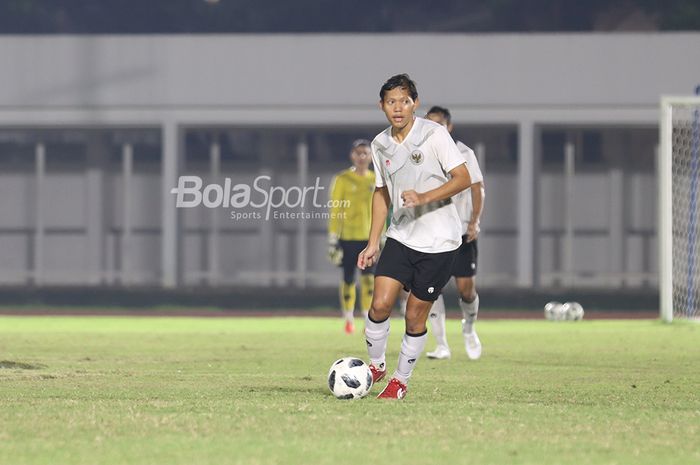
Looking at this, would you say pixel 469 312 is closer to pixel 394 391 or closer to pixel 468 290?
pixel 468 290

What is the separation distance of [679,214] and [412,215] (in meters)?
20.1

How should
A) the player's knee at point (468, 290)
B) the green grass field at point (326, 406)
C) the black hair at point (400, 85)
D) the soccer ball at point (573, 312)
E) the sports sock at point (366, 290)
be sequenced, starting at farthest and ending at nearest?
the soccer ball at point (573, 312) < the sports sock at point (366, 290) < the player's knee at point (468, 290) < the black hair at point (400, 85) < the green grass field at point (326, 406)

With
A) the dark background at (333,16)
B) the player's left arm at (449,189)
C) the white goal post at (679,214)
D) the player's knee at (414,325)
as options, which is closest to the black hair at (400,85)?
the player's left arm at (449,189)

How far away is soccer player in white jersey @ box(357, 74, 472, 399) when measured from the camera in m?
9.75

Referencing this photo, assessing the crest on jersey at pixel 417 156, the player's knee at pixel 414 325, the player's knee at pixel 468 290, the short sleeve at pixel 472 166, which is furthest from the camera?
the player's knee at pixel 468 290

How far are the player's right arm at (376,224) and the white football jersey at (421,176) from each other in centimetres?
11

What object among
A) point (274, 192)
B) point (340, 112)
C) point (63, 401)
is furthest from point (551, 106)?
point (63, 401)

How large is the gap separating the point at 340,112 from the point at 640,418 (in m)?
24.1

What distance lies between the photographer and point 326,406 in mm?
9367

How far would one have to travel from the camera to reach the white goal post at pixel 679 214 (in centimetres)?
2120

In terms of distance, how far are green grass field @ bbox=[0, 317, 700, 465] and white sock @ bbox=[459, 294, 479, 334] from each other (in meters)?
0.41

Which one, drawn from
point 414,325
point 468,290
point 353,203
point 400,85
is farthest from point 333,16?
point 400,85

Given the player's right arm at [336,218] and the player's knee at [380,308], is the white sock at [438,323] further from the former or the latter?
the player's knee at [380,308]

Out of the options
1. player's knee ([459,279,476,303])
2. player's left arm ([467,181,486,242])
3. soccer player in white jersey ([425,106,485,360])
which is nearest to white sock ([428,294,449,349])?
soccer player in white jersey ([425,106,485,360])
